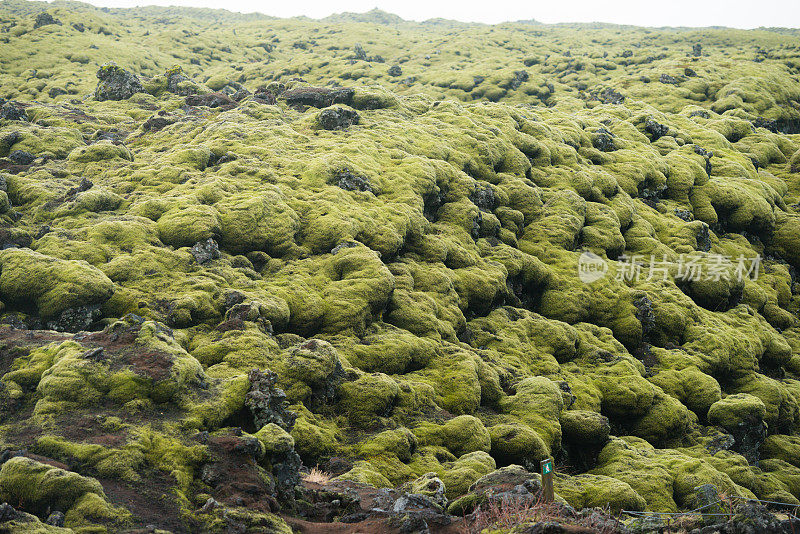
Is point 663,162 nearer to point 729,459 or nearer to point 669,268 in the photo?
point 669,268

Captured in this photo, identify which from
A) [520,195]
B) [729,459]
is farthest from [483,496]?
[520,195]

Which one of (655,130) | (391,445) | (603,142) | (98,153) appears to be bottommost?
(391,445)

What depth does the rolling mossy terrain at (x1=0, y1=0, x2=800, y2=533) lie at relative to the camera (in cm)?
1441

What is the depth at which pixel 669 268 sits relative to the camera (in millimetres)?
39188

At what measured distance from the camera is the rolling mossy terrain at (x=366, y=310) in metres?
14.4

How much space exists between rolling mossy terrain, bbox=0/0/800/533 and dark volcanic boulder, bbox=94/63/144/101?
0.33m

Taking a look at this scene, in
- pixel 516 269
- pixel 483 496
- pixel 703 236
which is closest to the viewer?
pixel 483 496

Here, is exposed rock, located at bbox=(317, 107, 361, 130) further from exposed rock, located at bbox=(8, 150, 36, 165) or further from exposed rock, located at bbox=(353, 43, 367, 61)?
exposed rock, located at bbox=(353, 43, 367, 61)

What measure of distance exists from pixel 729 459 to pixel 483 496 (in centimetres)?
1779

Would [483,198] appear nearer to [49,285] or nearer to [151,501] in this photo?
[49,285]

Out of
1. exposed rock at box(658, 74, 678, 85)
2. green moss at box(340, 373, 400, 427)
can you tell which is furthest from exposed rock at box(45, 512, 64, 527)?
exposed rock at box(658, 74, 678, 85)

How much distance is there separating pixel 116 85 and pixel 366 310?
127ft

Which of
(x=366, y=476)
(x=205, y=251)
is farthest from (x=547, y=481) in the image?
(x=205, y=251)

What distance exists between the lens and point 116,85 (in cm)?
4875
